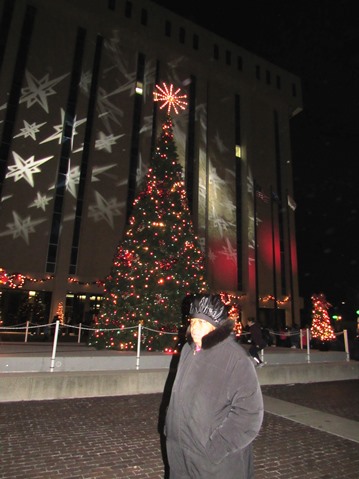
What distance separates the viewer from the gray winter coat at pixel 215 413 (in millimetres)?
2025

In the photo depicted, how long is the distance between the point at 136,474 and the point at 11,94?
29.5m

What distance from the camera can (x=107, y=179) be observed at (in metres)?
Answer: 28.7

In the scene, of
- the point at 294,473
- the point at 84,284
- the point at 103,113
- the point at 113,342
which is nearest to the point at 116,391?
the point at 113,342

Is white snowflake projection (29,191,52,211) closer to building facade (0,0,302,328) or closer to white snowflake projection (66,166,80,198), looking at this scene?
building facade (0,0,302,328)

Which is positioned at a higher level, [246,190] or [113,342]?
[246,190]

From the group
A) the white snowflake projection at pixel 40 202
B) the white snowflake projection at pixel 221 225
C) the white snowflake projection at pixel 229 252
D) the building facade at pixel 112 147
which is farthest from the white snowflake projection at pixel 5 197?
the white snowflake projection at pixel 229 252

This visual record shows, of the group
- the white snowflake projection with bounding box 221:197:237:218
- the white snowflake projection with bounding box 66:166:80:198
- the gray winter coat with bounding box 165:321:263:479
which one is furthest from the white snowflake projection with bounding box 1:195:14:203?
the gray winter coat with bounding box 165:321:263:479

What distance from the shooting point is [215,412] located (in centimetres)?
216

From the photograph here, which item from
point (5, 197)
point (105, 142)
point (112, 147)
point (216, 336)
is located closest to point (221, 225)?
point (112, 147)

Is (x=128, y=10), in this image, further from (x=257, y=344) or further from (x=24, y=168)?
(x=257, y=344)

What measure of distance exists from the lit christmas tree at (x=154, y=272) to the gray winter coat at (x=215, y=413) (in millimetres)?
7911

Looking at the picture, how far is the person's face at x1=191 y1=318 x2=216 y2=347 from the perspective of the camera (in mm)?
2498

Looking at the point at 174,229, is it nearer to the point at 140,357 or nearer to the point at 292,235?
the point at 140,357

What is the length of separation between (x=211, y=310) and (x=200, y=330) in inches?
6.6
